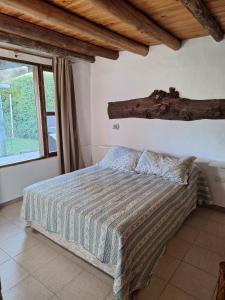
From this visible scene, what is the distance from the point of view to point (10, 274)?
1848mm

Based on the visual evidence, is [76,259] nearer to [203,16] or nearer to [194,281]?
[194,281]

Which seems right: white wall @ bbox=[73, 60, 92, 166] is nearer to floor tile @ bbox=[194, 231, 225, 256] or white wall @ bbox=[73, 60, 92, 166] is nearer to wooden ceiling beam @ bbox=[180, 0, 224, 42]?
wooden ceiling beam @ bbox=[180, 0, 224, 42]

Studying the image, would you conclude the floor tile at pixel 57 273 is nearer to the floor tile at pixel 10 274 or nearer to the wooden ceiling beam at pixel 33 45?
the floor tile at pixel 10 274

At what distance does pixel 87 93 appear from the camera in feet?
13.0

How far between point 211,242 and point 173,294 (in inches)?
33.8

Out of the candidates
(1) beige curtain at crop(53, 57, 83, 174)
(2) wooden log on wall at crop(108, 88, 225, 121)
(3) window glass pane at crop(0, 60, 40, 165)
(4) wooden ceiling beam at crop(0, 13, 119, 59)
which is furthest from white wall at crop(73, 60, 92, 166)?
(3) window glass pane at crop(0, 60, 40, 165)

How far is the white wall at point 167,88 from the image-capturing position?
2.77 metres

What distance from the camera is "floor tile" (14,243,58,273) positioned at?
1950mm

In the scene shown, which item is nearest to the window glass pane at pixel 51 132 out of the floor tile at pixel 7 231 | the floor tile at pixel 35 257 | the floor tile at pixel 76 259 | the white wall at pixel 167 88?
the white wall at pixel 167 88

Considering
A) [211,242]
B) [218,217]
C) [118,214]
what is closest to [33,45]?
[118,214]

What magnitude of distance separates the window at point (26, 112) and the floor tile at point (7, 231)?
3.10ft

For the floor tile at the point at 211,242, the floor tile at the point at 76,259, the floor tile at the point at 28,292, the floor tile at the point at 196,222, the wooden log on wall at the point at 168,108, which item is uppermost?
the wooden log on wall at the point at 168,108

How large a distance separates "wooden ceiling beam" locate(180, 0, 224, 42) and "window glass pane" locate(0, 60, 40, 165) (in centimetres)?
245

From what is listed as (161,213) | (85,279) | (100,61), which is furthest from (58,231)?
(100,61)
